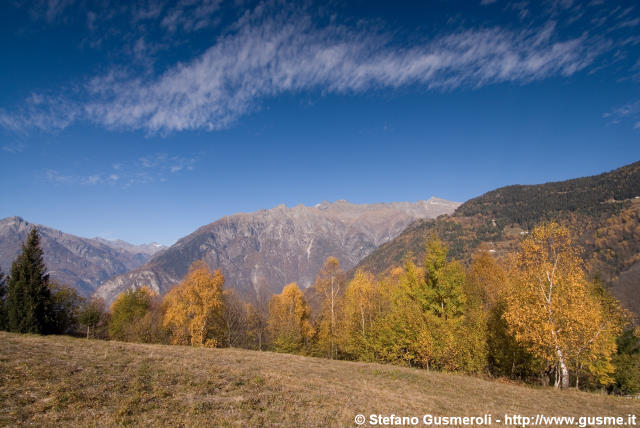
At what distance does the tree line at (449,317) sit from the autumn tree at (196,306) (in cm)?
16

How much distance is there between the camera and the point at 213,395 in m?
13.9

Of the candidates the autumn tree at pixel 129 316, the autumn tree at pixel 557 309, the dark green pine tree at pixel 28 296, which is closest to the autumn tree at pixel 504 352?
the autumn tree at pixel 557 309

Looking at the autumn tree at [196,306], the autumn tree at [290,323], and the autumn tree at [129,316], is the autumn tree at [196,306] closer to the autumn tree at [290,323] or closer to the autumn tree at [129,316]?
the autumn tree at [290,323]

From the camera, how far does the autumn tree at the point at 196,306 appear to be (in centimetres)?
4278

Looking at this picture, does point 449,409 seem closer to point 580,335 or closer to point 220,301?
point 580,335

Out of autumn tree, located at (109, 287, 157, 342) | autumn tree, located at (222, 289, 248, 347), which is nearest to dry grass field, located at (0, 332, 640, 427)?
autumn tree, located at (109, 287, 157, 342)

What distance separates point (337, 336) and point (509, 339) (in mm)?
23908

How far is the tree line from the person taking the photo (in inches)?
979

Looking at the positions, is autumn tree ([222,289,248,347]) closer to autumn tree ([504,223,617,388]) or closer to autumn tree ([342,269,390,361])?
autumn tree ([342,269,390,361])

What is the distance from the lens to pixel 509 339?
28.6 meters

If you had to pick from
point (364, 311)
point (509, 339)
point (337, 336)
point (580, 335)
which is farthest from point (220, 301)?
point (580, 335)

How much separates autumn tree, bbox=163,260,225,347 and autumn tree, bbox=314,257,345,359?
16.5 m

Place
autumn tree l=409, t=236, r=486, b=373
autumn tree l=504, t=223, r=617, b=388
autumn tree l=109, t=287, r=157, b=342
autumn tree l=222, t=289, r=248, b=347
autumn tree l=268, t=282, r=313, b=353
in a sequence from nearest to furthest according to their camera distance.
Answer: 1. autumn tree l=504, t=223, r=617, b=388
2. autumn tree l=409, t=236, r=486, b=373
3. autumn tree l=268, t=282, r=313, b=353
4. autumn tree l=109, t=287, r=157, b=342
5. autumn tree l=222, t=289, r=248, b=347

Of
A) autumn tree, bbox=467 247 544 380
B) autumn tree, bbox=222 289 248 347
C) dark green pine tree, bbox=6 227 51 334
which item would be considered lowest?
autumn tree, bbox=222 289 248 347
